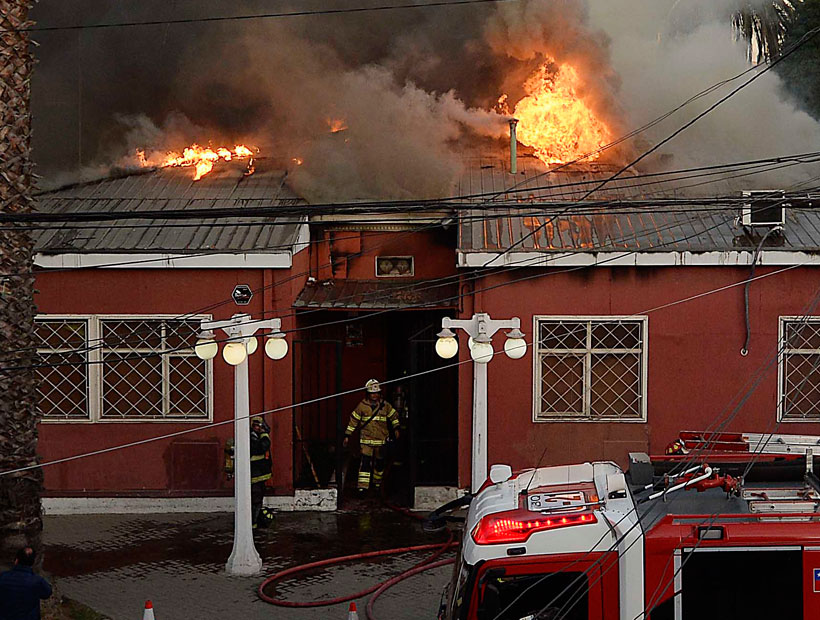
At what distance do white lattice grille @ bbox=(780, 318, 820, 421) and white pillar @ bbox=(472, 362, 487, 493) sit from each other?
444cm

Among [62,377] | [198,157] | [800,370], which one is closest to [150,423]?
[62,377]

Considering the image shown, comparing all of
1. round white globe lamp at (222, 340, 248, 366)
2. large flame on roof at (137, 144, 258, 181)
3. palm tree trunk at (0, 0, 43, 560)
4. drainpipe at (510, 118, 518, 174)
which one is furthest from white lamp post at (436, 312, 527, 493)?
large flame on roof at (137, 144, 258, 181)

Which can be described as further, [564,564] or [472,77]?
[472,77]

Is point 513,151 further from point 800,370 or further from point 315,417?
point 800,370

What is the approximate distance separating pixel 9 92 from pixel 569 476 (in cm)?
621

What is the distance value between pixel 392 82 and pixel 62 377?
8579mm

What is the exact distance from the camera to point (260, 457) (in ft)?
37.3

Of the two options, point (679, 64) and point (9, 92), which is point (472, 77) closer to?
point (679, 64)

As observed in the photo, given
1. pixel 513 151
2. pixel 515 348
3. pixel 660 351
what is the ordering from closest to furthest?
pixel 515 348 < pixel 660 351 < pixel 513 151

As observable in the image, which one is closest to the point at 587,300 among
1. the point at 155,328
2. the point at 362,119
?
the point at 362,119

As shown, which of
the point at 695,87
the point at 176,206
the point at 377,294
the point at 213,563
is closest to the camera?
the point at 213,563

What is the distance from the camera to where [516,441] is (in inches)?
498

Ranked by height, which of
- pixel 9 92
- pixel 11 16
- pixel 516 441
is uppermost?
pixel 11 16

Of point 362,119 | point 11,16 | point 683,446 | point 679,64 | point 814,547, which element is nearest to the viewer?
point 814,547
